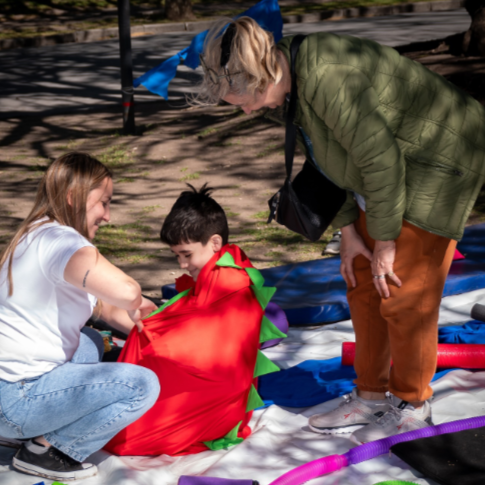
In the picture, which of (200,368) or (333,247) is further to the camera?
(333,247)

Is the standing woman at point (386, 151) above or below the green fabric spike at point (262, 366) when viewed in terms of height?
above

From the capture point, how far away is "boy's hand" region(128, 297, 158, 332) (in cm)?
273

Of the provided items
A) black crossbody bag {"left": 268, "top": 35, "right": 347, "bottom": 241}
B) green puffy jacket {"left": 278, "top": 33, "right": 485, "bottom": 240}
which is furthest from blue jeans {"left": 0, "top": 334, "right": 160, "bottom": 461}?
green puffy jacket {"left": 278, "top": 33, "right": 485, "bottom": 240}

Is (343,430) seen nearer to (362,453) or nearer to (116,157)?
(362,453)

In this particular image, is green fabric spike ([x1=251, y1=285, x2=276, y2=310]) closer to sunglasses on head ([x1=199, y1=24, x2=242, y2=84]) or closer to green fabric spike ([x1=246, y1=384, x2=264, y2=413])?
green fabric spike ([x1=246, y1=384, x2=264, y2=413])

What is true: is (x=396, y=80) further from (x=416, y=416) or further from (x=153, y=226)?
(x=153, y=226)

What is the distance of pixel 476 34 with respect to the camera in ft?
28.9

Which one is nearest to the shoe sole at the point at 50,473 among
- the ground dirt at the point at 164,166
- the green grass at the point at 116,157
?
the ground dirt at the point at 164,166

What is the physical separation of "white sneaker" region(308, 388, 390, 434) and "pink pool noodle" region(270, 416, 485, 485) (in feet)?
0.71

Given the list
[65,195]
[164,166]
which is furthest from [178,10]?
[65,195]

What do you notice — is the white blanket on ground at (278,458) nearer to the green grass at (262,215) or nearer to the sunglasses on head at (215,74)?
the sunglasses on head at (215,74)

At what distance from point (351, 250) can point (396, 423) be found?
0.72 metres

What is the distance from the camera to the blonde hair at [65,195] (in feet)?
8.27

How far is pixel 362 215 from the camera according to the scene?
268 cm
